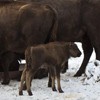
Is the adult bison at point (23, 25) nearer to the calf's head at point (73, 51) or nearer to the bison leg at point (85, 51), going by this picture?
the calf's head at point (73, 51)

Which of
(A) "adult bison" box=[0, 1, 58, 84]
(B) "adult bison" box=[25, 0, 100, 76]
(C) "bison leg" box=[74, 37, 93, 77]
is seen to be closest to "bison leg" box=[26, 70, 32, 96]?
(A) "adult bison" box=[0, 1, 58, 84]

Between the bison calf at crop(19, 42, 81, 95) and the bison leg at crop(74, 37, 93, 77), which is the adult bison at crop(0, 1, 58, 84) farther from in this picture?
the bison leg at crop(74, 37, 93, 77)

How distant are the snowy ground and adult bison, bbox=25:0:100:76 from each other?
71 centimetres

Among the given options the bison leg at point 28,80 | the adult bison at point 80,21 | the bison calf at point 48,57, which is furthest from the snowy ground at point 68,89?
the adult bison at point 80,21

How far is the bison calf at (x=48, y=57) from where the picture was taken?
815 centimetres

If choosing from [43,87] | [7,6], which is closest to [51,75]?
[43,87]

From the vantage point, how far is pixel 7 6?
372 inches

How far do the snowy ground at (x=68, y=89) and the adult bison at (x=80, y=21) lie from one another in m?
0.71

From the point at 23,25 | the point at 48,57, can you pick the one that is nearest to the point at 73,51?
the point at 48,57

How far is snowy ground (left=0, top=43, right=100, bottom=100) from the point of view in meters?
8.08

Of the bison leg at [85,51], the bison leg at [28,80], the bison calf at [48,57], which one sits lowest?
the bison leg at [85,51]

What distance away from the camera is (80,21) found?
10.3 m

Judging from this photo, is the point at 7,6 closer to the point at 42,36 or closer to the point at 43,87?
the point at 42,36

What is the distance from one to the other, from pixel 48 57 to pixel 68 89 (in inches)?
36.6
